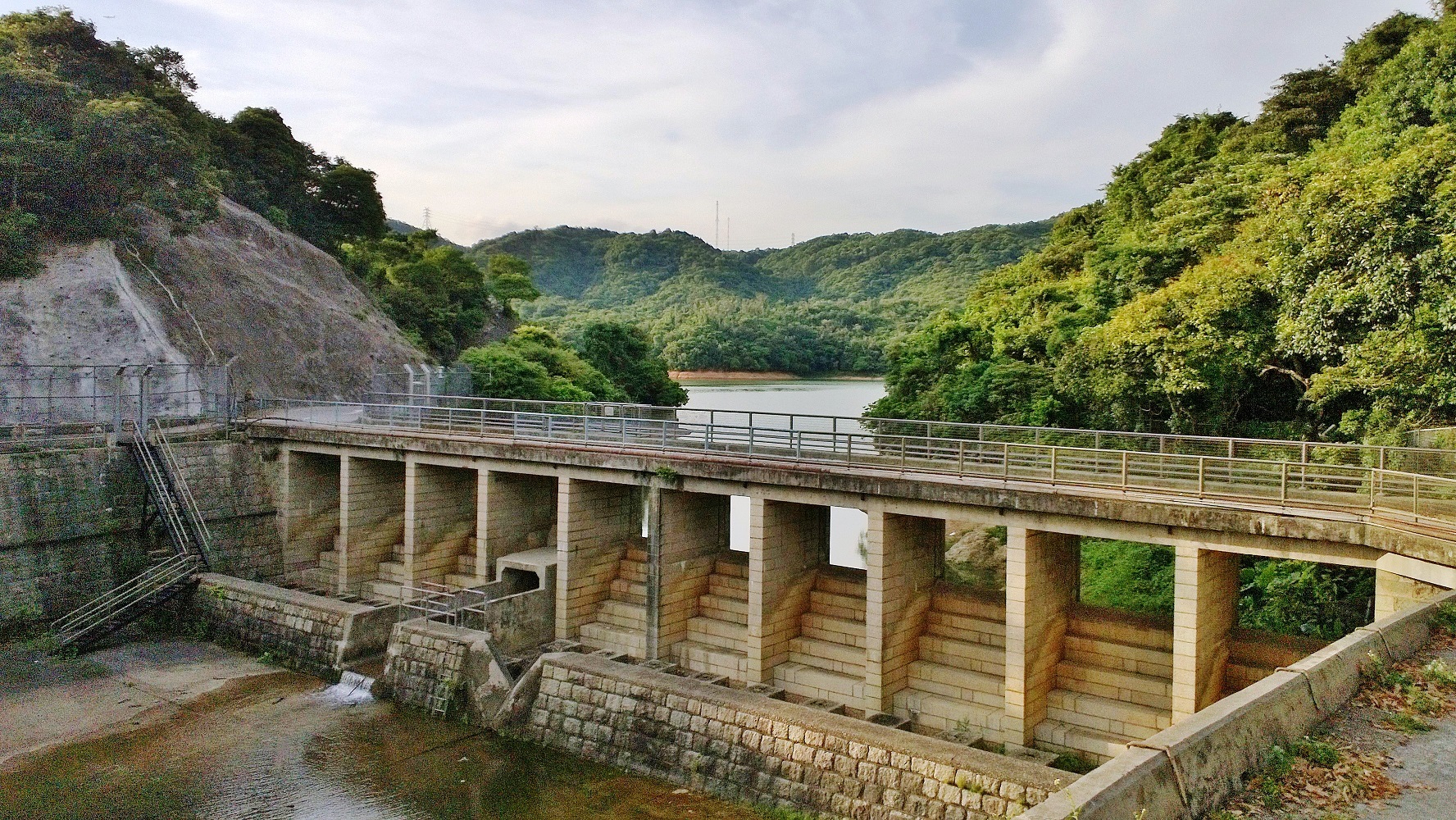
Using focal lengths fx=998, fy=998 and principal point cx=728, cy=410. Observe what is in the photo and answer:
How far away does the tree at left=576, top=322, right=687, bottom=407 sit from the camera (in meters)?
70.2

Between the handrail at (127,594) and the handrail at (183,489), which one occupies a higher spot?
the handrail at (183,489)

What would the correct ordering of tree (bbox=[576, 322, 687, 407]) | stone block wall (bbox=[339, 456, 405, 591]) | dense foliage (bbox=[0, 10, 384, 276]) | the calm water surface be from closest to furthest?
the calm water surface, stone block wall (bbox=[339, 456, 405, 591]), dense foliage (bbox=[0, 10, 384, 276]), tree (bbox=[576, 322, 687, 407])

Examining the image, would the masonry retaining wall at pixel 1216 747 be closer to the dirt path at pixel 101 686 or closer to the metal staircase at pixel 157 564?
the dirt path at pixel 101 686

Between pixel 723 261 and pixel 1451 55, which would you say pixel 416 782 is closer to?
pixel 1451 55

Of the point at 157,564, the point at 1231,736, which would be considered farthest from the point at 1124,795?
the point at 157,564

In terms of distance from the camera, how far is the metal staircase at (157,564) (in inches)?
1005

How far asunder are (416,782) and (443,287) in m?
48.4

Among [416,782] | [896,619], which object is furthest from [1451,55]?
[416,782]

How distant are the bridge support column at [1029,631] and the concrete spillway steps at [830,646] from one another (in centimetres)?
332

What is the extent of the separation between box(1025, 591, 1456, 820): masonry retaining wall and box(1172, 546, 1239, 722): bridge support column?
520 centimetres

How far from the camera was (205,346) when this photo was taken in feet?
124

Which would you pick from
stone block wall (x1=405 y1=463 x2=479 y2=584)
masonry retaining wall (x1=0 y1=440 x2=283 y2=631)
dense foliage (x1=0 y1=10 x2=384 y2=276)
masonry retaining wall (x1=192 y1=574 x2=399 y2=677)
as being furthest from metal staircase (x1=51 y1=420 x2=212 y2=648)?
dense foliage (x1=0 y1=10 x2=384 y2=276)

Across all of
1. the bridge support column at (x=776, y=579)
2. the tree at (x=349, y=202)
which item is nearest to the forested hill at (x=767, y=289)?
the tree at (x=349, y=202)

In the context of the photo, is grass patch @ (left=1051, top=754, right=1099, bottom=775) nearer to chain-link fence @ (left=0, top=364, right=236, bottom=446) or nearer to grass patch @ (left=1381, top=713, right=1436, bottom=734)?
grass patch @ (left=1381, top=713, right=1436, bottom=734)
